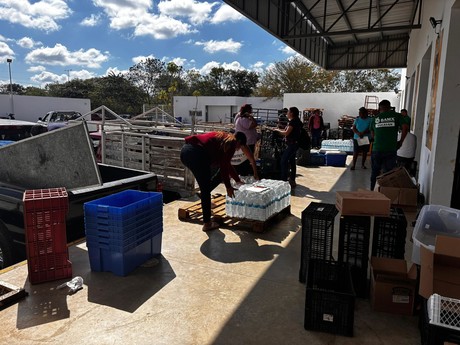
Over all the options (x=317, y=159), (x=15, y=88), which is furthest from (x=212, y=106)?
(x=15, y=88)

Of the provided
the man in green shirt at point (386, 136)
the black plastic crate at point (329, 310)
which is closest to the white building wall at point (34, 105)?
the man in green shirt at point (386, 136)

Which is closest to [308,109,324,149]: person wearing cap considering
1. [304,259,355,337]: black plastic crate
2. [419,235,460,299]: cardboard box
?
[419,235,460,299]: cardboard box

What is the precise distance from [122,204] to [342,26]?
41.0 ft

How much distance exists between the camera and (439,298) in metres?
2.16

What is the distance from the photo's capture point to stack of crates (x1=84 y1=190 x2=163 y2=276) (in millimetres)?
3311

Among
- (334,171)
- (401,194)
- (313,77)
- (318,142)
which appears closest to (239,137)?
(401,194)

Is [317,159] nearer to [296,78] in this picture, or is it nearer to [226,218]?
[226,218]

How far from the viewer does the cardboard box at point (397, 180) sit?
6.26 m

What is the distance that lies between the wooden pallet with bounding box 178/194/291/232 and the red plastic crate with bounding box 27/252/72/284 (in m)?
2.00

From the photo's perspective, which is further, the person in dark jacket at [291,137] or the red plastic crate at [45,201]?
the person in dark jacket at [291,137]

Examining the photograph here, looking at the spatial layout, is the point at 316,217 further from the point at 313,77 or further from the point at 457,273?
the point at 313,77

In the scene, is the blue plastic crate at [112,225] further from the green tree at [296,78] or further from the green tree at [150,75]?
the green tree at [150,75]

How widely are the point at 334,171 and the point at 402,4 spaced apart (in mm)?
5720

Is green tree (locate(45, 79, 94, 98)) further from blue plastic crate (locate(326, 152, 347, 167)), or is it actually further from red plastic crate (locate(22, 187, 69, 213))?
red plastic crate (locate(22, 187, 69, 213))
